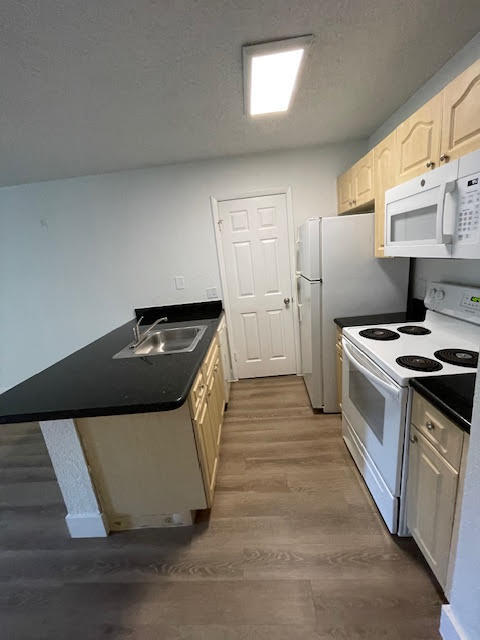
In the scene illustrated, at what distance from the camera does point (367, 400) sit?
60.5 inches

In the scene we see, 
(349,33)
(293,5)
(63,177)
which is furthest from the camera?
(63,177)

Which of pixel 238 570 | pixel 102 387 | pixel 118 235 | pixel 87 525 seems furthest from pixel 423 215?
pixel 118 235

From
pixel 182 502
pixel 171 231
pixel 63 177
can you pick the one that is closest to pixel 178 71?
pixel 171 231

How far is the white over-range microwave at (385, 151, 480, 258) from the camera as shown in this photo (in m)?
1.01

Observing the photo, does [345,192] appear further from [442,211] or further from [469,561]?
[469,561]

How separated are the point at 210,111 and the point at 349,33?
88 cm

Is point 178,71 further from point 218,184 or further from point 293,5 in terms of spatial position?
point 218,184

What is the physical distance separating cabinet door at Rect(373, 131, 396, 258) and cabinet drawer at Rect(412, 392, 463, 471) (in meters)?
1.15

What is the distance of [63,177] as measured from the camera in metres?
2.65

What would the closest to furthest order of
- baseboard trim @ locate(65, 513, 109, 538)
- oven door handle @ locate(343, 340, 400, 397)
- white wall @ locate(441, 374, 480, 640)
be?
white wall @ locate(441, 374, 480, 640)
oven door handle @ locate(343, 340, 400, 397)
baseboard trim @ locate(65, 513, 109, 538)

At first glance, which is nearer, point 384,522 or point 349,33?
point 349,33

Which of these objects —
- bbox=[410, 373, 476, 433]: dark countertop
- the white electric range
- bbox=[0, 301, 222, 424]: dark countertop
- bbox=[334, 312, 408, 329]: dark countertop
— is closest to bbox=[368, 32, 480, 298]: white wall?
the white electric range

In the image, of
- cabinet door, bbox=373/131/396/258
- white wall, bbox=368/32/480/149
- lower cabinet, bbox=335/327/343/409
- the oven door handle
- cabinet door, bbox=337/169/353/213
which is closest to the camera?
the oven door handle

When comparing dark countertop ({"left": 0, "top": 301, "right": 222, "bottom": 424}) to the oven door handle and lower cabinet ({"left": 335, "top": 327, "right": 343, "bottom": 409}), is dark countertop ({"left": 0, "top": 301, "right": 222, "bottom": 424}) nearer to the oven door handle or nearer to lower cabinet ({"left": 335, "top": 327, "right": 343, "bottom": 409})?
the oven door handle
